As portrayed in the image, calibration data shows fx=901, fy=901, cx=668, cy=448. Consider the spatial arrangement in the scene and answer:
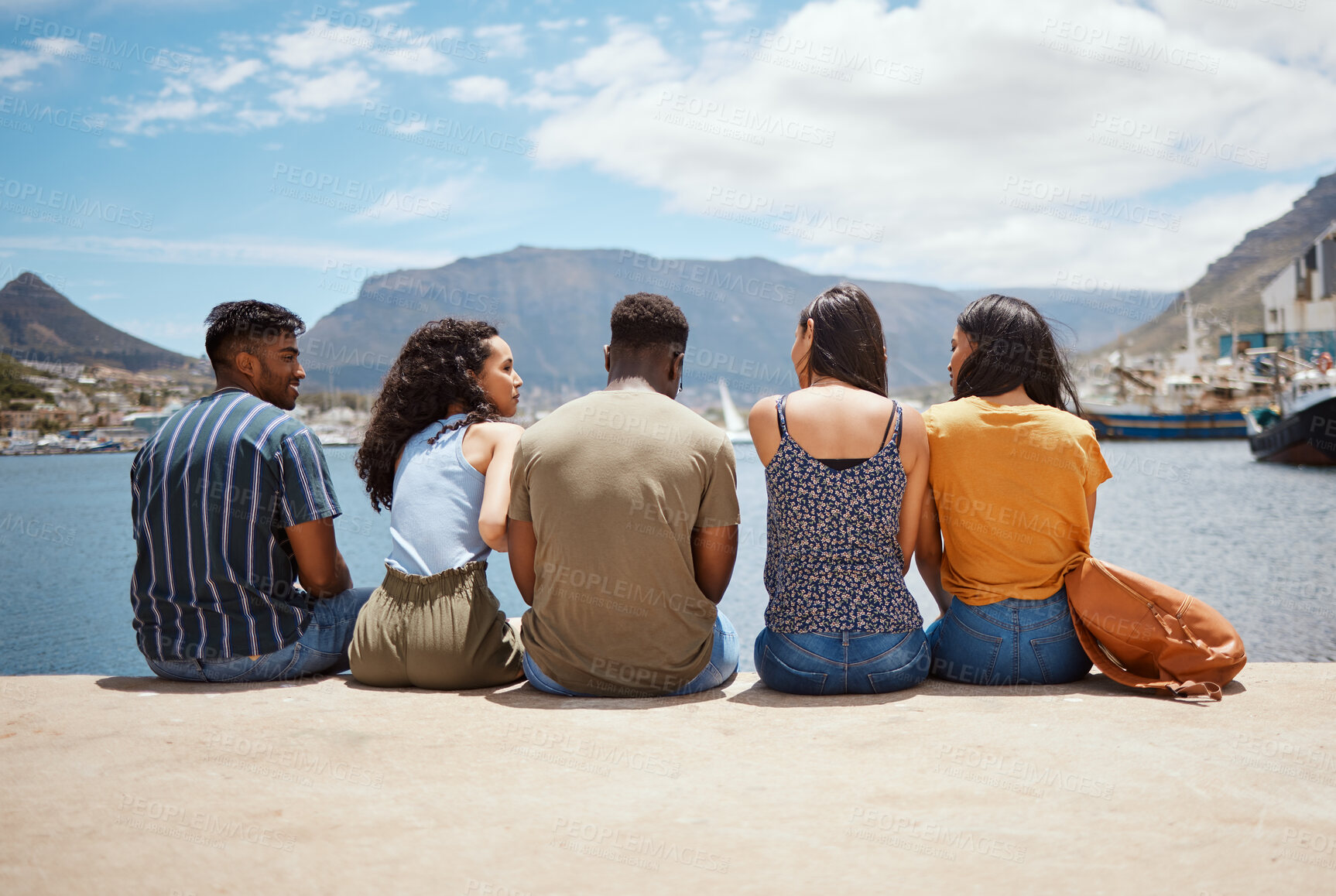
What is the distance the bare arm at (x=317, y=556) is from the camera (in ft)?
10.7

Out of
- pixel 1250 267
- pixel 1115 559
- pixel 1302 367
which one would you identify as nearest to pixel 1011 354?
pixel 1115 559

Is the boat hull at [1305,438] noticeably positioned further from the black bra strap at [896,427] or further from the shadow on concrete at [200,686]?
the shadow on concrete at [200,686]

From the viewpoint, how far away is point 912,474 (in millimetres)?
3135

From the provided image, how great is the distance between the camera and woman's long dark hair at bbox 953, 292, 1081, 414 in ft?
10.6

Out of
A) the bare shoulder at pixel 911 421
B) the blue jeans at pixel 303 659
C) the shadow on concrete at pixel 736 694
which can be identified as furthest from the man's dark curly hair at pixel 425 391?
the bare shoulder at pixel 911 421

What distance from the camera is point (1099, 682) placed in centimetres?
323

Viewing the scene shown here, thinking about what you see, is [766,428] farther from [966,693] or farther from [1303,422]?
[1303,422]

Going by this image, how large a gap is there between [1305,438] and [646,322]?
38722 mm

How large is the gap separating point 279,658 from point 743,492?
38.9m


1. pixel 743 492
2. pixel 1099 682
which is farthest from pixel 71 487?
pixel 1099 682

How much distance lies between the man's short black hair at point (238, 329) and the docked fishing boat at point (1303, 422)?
3594 cm

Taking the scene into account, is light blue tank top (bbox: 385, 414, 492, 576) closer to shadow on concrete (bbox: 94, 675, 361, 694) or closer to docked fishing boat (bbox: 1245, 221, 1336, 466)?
shadow on concrete (bbox: 94, 675, 361, 694)

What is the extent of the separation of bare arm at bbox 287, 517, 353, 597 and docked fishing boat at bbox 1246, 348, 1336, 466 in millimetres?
35856

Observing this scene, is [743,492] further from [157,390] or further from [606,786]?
[157,390]
